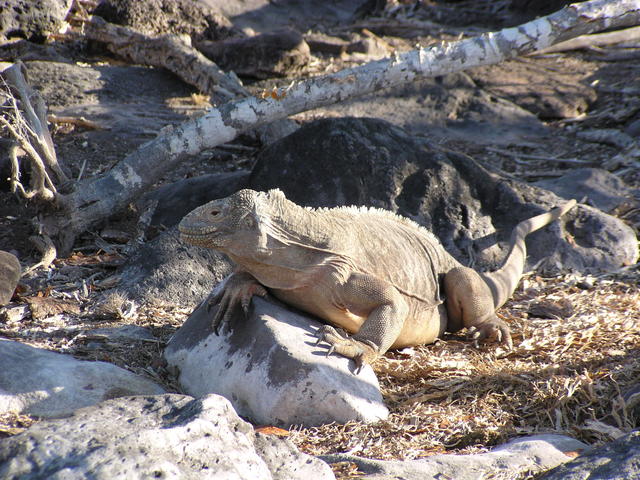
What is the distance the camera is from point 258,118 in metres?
7.46

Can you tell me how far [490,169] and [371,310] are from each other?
13.0 feet

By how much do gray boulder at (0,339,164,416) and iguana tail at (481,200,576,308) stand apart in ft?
9.99

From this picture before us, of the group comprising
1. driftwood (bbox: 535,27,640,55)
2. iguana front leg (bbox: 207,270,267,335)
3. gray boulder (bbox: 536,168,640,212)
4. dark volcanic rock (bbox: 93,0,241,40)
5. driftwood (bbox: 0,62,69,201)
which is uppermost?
dark volcanic rock (bbox: 93,0,241,40)

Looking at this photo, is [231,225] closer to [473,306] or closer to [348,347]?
[348,347]

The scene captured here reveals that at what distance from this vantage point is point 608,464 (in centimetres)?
280

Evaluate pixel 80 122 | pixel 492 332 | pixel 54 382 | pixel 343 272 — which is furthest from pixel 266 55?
pixel 54 382

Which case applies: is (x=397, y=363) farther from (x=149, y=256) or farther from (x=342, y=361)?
(x=149, y=256)

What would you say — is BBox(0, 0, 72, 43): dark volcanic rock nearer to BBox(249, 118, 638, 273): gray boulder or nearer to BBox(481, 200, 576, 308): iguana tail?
BBox(249, 118, 638, 273): gray boulder

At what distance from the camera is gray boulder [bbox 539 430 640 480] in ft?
8.94

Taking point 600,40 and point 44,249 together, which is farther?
point 600,40

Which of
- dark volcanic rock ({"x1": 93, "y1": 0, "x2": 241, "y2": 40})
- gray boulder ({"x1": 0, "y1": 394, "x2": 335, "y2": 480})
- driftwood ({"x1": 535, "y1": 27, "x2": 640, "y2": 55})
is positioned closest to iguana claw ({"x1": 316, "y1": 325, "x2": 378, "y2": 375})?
gray boulder ({"x1": 0, "y1": 394, "x2": 335, "y2": 480})

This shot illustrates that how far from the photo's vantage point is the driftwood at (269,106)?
7.23m

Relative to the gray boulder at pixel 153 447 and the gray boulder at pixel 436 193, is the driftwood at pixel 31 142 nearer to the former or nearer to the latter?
the gray boulder at pixel 436 193

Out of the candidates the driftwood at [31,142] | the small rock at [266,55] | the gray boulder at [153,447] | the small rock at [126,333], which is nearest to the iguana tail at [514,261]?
the small rock at [126,333]
